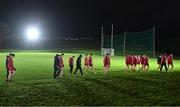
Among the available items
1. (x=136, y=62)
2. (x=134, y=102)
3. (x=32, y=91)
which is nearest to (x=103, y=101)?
(x=134, y=102)

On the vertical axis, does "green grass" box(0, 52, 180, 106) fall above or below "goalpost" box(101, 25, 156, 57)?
below

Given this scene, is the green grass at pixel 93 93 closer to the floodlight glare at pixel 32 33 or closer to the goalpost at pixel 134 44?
the goalpost at pixel 134 44

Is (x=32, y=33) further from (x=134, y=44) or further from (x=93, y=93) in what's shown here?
(x=93, y=93)

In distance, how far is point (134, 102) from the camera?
1570 cm

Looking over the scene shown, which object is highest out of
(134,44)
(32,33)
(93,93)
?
(32,33)

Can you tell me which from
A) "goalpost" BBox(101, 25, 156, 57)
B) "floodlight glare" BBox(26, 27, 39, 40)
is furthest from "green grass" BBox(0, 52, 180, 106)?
"floodlight glare" BBox(26, 27, 39, 40)

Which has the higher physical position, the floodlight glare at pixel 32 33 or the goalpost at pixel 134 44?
the floodlight glare at pixel 32 33

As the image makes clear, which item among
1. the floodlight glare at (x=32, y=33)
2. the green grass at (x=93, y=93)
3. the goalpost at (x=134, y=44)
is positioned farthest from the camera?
the floodlight glare at (x=32, y=33)

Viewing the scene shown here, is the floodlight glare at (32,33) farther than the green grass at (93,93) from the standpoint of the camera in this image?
Yes

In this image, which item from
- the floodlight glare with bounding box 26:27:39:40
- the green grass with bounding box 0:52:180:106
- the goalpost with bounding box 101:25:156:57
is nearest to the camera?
the green grass with bounding box 0:52:180:106

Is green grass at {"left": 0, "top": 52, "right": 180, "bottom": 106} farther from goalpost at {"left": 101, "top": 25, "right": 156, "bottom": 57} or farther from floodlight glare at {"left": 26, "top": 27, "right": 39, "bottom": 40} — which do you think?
floodlight glare at {"left": 26, "top": 27, "right": 39, "bottom": 40}

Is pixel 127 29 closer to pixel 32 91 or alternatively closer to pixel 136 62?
pixel 136 62

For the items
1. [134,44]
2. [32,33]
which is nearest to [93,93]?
[134,44]

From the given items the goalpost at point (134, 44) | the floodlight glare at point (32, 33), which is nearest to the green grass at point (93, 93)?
the goalpost at point (134, 44)
